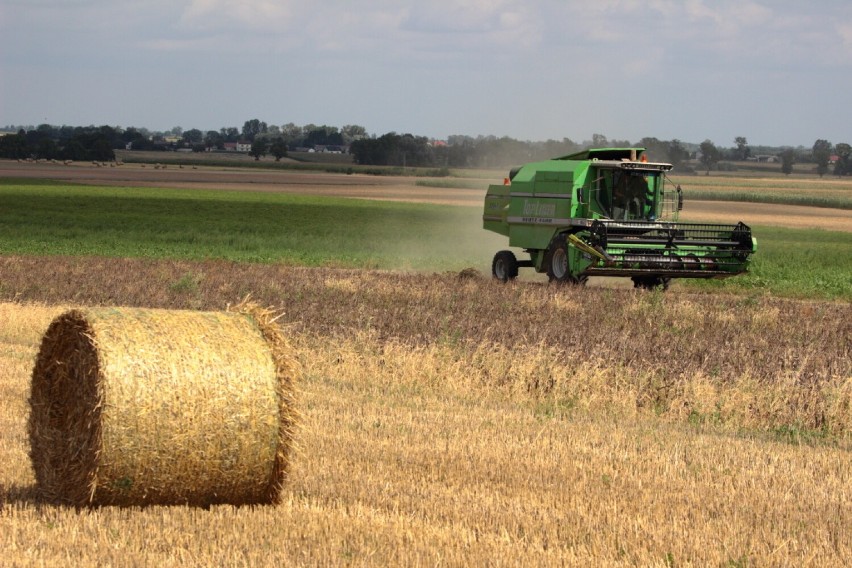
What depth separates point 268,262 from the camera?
28.5 meters

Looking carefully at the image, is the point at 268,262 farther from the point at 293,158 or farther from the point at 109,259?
the point at 293,158

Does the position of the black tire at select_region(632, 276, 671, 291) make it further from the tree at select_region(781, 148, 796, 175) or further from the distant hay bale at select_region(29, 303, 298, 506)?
the tree at select_region(781, 148, 796, 175)

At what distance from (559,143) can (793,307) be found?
16393 mm

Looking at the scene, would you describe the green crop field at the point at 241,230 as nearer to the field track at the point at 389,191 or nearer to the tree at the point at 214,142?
the field track at the point at 389,191

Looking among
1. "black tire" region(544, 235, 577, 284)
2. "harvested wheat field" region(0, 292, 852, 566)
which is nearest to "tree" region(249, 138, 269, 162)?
"black tire" region(544, 235, 577, 284)

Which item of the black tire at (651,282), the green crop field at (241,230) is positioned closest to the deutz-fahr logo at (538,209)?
the black tire at (651,282)

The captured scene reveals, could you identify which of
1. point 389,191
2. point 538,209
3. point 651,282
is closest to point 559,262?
point 538,209

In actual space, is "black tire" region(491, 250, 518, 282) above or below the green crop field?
above

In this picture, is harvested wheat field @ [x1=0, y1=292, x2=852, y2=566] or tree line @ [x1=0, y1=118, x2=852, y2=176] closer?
harvested wheat field @ [x1=0, y1=292, x2=852, y2=566]

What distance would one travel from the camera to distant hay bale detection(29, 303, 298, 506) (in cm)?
653

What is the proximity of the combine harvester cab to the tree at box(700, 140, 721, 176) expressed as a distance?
112 metres

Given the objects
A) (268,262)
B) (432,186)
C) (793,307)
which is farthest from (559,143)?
(432,186)

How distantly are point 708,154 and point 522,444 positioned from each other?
5083 inches

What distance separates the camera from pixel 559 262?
22.7m
